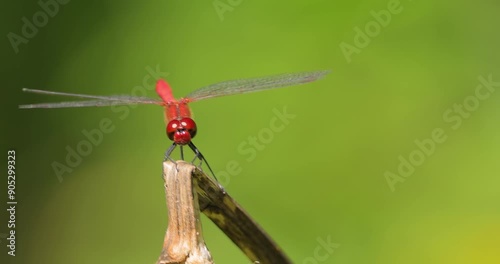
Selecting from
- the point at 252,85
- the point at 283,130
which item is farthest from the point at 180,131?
the point at 283,130

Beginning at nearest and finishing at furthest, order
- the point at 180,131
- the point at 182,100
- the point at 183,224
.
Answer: the point at 183,224 → the point at 180,131 → the point at 182,100

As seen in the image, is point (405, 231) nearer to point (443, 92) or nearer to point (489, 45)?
point (443, 92)

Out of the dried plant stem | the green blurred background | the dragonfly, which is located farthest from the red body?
the green blurred background

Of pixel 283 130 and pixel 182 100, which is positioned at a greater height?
pixel 283 130

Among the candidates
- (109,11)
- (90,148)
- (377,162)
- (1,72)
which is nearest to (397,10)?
(377,162)

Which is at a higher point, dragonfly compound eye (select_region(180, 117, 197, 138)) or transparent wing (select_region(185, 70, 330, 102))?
transparent wing (select_region(185, 70, 330, 102))

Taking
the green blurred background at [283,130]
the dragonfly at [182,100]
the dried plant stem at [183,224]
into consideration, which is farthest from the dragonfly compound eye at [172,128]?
the green blurred background at [283,130]

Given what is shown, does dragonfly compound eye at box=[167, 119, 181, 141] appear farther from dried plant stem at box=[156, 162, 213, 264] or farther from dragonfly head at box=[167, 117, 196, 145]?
dried plant stem at box=[156, 162, 213, 264]

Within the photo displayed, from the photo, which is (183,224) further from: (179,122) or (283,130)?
(283,130)
